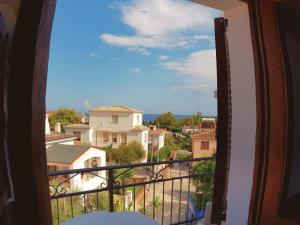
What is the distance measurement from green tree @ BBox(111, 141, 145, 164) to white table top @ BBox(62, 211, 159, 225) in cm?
759

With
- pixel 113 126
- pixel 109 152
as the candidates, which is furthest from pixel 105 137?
pixel 109 152

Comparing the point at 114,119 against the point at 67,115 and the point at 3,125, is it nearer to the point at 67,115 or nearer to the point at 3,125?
the point at 67,115

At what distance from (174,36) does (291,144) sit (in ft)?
46.1

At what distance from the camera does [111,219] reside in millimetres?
1606

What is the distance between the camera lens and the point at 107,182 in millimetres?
2260

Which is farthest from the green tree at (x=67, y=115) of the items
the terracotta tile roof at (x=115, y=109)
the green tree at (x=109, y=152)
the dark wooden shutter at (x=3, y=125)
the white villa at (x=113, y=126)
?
the dark wooden shutter at (x=3, y=125)

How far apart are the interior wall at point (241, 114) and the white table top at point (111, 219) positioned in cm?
68

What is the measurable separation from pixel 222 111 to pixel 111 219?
3.39ft

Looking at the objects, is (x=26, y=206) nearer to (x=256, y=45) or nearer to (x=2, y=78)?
(x=2, y=78)

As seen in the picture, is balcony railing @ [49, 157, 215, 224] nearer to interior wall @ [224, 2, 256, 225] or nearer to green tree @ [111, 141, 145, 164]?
interior wall @ [224, 2, 256, 225]

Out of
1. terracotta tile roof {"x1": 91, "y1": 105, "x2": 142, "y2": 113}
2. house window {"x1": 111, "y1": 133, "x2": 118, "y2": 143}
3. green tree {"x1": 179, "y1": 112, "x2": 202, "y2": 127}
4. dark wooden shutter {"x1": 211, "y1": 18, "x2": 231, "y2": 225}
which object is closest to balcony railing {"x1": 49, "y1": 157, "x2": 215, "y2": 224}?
dark wooden shutter {"x1": 211, "y1": 18, "x2": 231, "y2": 225}

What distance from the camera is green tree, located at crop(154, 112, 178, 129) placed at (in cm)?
975

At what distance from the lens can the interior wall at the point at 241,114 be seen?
171 centimetres

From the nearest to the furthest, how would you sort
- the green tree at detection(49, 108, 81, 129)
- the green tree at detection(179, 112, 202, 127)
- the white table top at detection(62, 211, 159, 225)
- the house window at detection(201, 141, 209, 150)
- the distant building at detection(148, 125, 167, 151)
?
the white table top at detection(62, 211, 159, 225) → the house window at detection(201, 141, 209, 150) → the green tree at detection(179, 112, 202, 127) → the distant building at detection(148, 125, 167, 151) → the green tree at detection(49, 108, 81, 129)
